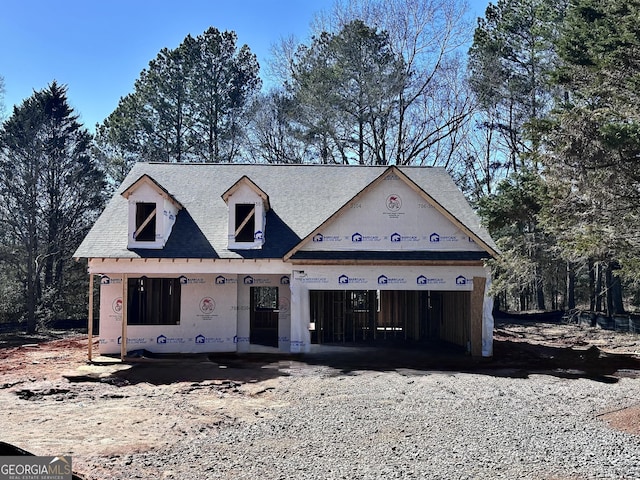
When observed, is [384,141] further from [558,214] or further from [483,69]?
[558,214]

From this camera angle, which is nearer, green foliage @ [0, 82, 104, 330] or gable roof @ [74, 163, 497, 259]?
gable roof @ [74, 163, 497, 259]

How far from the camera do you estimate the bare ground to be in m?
7.24

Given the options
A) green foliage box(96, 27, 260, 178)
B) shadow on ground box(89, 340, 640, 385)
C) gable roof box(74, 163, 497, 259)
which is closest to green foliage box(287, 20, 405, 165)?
green foliage box(96, 27, 260, 178)

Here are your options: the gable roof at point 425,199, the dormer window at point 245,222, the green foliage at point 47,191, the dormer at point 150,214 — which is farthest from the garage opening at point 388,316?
the green foliage at point 47,191

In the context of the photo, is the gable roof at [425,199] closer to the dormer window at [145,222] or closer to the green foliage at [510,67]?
the dormer window at [145,222]

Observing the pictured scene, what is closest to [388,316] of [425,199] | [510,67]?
[425,199]

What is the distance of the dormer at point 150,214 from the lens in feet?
49.4

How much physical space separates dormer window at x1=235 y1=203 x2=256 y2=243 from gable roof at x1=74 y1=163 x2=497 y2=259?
459mm

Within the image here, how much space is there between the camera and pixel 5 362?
48.2 ft

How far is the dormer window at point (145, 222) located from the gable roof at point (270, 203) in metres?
0.46

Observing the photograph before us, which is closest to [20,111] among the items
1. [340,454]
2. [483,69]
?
[483,69]

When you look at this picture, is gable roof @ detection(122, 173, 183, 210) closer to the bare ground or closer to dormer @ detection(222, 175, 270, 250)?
dormer @ detection(222, 175, 270, 250)

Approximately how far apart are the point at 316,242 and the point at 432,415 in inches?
302

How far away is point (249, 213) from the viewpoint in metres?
15.9
